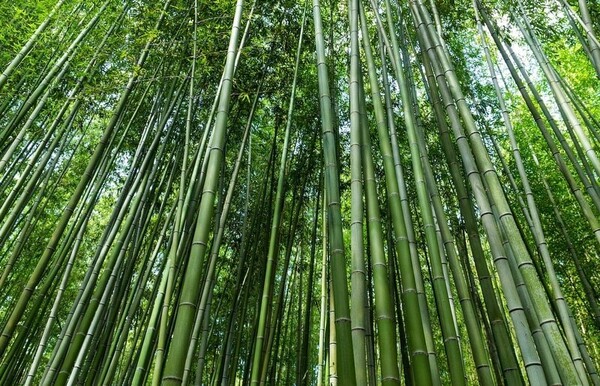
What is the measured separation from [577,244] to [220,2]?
4.63 metres

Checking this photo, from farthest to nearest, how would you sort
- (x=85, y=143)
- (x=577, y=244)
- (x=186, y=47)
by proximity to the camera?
(x=85, y=143) < (x=577, y=244) < (x=186, y=47)

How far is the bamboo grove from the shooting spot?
1.43 meters

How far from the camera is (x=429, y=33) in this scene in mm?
1872

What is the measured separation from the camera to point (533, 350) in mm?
1118

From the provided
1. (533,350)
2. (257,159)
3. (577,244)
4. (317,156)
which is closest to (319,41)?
(533,350)

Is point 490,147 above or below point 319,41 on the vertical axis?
above

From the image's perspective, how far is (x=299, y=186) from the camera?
4.59m

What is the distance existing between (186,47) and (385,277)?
3.01 m

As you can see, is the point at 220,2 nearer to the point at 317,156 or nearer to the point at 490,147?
the point at 317,156

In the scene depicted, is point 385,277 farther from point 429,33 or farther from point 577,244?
point 577,244

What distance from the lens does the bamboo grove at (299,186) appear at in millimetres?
1433

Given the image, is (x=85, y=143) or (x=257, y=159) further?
(x=85, y=143)

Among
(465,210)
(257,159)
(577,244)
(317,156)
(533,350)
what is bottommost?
(533,350)

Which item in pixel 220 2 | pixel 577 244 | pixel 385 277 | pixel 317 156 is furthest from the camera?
pixel 577 244
